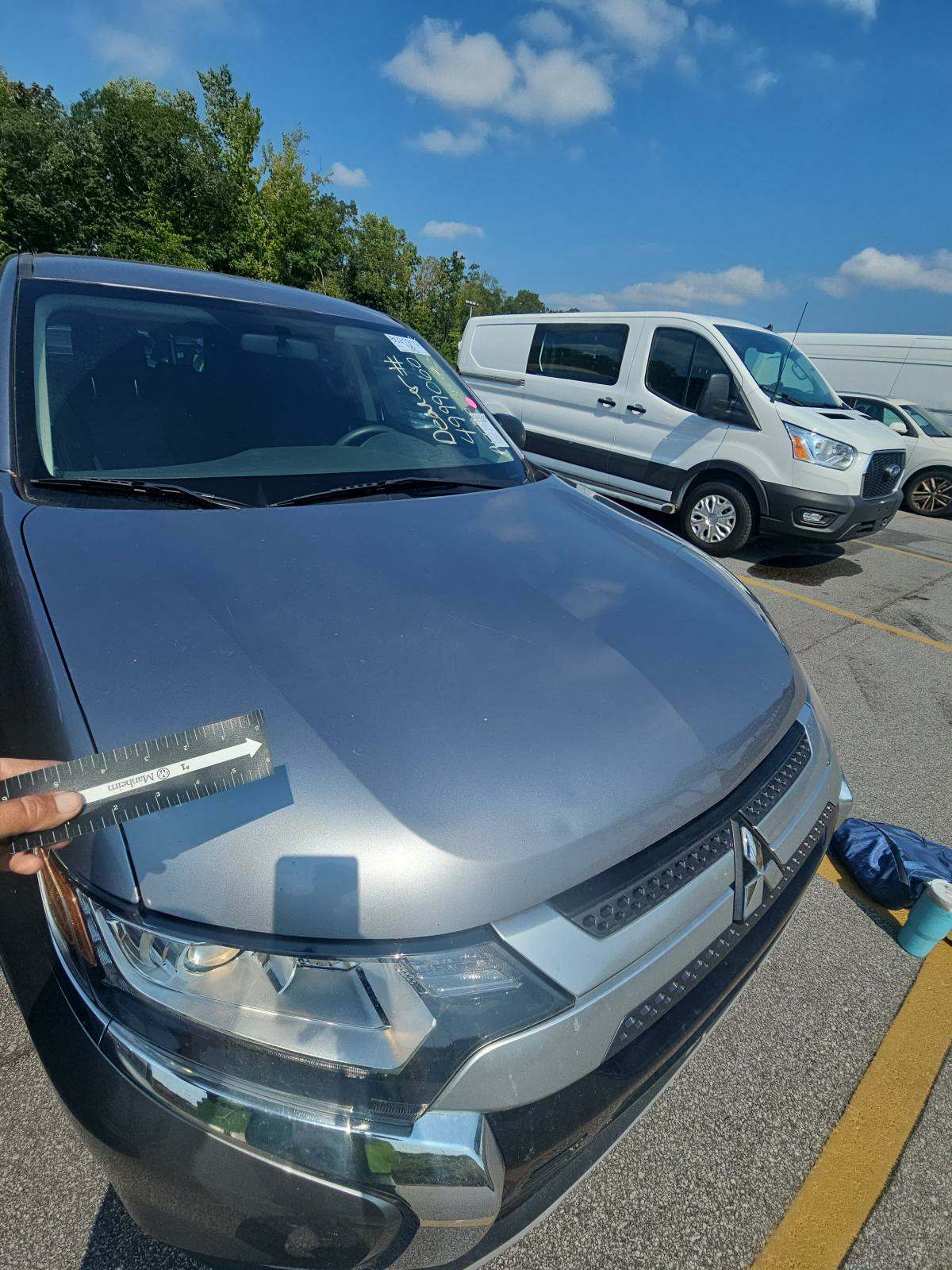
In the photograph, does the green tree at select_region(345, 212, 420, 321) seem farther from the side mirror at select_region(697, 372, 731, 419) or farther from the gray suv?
the gray suv

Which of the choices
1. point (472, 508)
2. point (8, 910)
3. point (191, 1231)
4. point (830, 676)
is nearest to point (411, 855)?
point (191, 1231)

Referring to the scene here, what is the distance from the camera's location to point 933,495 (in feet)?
30.8

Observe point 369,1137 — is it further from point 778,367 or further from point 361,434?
point 778,367

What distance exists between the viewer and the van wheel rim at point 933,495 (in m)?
9.27

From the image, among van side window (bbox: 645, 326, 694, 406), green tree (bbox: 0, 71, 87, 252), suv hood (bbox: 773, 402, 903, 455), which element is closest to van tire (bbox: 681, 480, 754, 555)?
suv hood (bbox: 773, 402, 903, 455)

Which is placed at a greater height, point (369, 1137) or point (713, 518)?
point (713, 518)

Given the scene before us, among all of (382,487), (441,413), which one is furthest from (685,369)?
(382,487)

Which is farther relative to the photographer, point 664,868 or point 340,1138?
point 664,868

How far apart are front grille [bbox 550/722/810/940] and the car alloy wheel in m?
10.5

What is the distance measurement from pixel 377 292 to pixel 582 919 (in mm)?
39986

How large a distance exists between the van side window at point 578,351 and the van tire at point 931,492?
20.6ft

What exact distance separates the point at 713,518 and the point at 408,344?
3943 mm

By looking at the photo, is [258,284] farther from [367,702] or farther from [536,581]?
[367,702]

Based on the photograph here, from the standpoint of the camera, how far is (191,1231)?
867 millimetres
